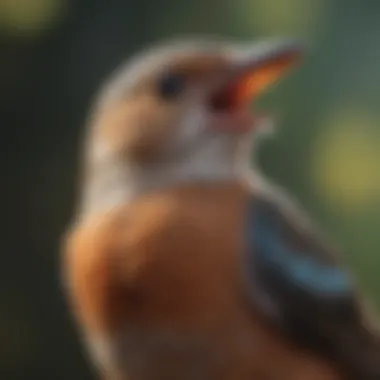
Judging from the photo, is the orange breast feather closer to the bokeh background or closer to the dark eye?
the dark eye

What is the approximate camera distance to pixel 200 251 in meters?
Answer: 0.56

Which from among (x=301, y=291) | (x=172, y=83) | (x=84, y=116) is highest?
(x=84, y=116)

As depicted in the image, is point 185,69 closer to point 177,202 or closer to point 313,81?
point 177,202

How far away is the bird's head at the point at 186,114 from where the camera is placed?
593mm

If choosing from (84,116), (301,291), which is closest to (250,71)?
(301,291)

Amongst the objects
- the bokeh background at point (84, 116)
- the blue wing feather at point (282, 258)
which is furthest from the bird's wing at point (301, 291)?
the bokeh background at point (84, 116)

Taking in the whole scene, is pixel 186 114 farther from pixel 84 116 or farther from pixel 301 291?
pixel 84 116

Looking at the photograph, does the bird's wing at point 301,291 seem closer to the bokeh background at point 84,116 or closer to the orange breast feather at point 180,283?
the orange breast feather at point 180,283

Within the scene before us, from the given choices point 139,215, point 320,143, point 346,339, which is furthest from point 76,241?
point 320,143

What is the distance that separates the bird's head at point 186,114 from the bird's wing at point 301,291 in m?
0.04

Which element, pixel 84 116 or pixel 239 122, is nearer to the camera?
pixel 239 122

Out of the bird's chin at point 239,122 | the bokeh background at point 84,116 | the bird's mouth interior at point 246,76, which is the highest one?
the bokeh background at point 84,116

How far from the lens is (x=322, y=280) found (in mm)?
594

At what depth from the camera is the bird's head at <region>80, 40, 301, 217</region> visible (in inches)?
23.4
